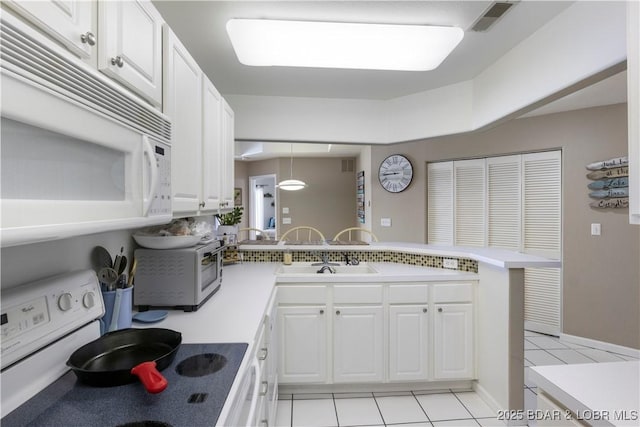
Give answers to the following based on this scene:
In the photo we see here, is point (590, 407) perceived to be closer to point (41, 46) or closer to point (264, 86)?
point (41, 46)

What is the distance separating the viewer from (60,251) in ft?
3.59

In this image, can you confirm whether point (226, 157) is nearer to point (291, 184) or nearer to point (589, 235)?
point (291, 184)

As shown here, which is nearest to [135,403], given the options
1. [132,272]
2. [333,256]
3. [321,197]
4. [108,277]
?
[108,277]

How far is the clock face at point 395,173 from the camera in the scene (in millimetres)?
4301

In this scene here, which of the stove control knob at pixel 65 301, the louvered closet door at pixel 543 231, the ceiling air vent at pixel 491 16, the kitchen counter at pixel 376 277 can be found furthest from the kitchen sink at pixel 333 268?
the louvered closet door at pixel 543 231

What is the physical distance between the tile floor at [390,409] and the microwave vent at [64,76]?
2.00 m

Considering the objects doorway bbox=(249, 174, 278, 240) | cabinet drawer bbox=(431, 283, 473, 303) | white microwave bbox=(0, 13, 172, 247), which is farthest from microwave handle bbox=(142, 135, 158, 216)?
doorway bbox=(249, 174, 278, 240)

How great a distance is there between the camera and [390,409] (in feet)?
6.89

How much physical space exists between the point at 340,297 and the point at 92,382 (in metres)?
1.58

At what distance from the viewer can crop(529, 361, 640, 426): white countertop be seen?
0.80 metres

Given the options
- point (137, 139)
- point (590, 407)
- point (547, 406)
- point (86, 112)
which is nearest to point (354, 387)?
point (547, 406)

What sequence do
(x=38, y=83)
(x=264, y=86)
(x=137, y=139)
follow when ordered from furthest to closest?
(x=264, y=86), (x=137, y=139), (x=38, y=83)

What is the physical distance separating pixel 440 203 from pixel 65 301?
159 inches

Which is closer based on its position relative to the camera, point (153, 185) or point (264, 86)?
point (153, 185)
